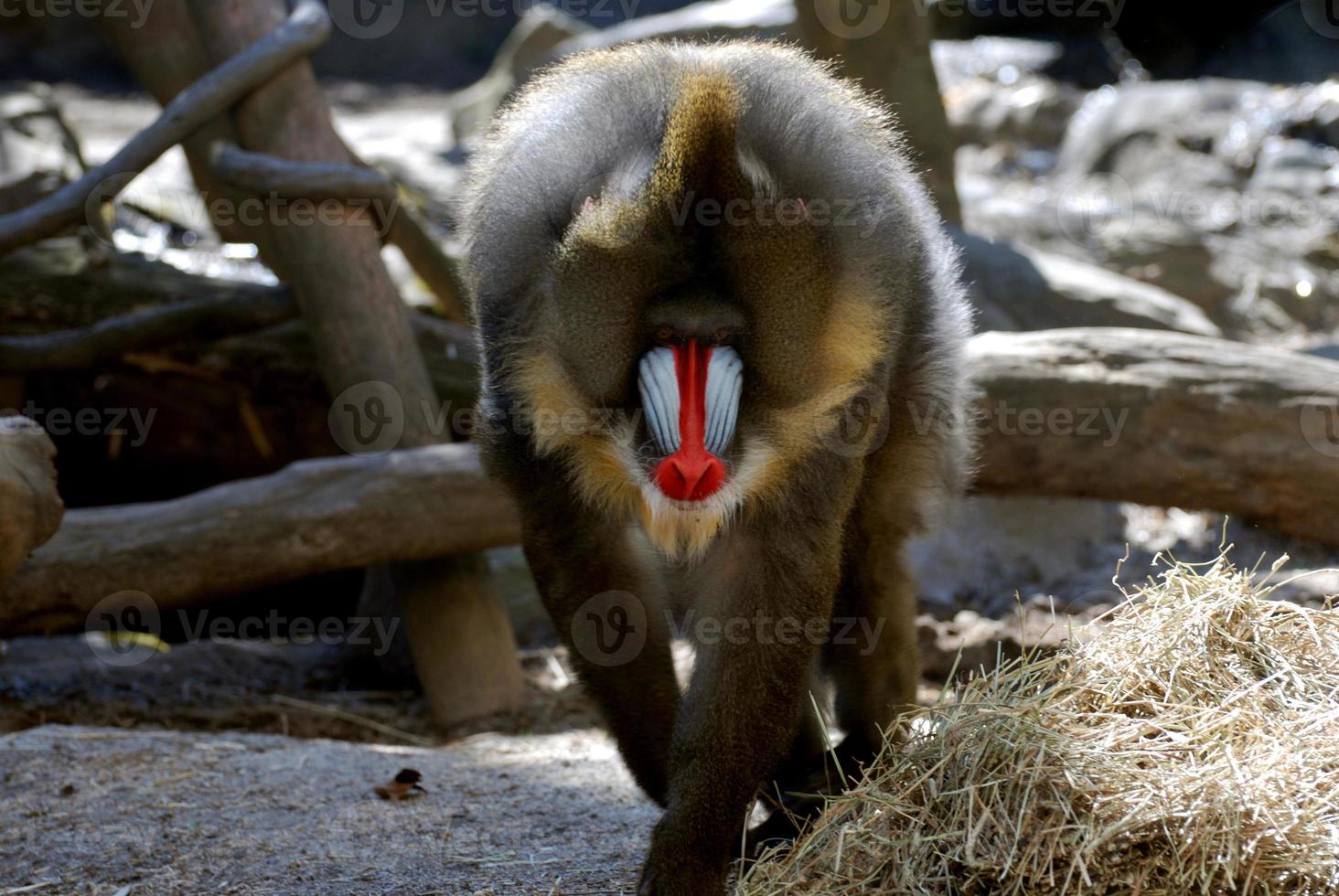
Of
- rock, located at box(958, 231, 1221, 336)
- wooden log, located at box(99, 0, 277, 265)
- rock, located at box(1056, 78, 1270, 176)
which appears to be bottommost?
rock, located at box(1056, 78, 1270, 176)

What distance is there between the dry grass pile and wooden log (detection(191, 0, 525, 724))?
2504 mm

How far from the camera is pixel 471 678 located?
502 centimetres

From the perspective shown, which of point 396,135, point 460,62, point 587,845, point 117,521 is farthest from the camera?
point 460,62

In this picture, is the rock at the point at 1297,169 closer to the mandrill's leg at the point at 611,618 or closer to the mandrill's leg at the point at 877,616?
the mandrill's leg at the point at 877,616

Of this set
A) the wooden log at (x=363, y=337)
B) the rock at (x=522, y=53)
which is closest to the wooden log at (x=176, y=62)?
the wooden log at (x=363, y=337)

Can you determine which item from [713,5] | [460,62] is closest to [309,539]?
[713,5]

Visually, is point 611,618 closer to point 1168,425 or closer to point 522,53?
point 1168,425

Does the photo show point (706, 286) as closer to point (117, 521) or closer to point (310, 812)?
point (310, 812)

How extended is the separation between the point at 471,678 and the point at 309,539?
847 mm

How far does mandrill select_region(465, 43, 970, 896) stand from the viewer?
7.97 ft

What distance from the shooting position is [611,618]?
298cm

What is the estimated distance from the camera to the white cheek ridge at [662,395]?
2.42m

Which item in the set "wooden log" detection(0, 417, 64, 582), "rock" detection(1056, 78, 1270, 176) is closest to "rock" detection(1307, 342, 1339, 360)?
"rock" detection(1056, 78, 1270, 176)

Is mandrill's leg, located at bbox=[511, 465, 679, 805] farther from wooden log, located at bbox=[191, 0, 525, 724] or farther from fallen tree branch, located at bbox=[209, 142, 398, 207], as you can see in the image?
fallen tree branch, located at bbox=[209, 142, 398, 207]
